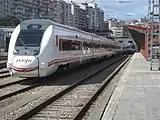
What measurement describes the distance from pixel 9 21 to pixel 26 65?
74.9m

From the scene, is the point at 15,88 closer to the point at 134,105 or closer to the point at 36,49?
the point at 36,49

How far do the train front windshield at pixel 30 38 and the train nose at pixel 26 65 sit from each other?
0.93m

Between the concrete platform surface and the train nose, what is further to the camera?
the train nose

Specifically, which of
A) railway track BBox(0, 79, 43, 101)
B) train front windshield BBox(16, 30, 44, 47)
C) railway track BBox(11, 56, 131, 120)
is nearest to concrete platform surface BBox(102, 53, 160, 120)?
railway track BBox(11, 56, 131, 120)

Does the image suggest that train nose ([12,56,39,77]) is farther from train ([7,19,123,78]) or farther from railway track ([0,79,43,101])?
railway track ([0,79,43,101])

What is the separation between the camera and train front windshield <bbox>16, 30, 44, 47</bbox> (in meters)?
18.0

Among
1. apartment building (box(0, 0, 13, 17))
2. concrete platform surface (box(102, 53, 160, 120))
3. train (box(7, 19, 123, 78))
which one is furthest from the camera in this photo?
apartment building (box(0, 0, 13, 17))

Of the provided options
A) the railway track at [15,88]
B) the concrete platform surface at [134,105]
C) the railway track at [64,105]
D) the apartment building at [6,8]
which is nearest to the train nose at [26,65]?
the railway track at [15,88]

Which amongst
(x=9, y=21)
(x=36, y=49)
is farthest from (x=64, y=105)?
(x=9, y=21)

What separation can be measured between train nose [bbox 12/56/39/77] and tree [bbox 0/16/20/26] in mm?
69438

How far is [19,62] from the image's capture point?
17.3 m

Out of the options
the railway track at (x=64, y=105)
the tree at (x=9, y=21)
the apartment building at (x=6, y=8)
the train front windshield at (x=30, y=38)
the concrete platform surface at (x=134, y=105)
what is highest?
the apartment building at (x=6, y=8)

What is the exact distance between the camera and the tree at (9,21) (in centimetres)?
8805

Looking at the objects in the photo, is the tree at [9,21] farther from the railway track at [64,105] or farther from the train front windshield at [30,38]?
the railway track at [64,105]
